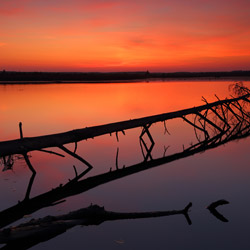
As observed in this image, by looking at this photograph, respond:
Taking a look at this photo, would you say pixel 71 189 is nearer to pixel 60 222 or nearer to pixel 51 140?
pixel 51 140

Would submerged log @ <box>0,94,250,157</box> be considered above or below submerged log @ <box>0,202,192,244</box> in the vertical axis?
above

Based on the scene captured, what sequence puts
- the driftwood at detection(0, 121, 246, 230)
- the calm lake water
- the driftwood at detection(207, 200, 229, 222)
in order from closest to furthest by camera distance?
the calm lake water → the driftwood at detection(207, 200, 229, 222) → the driftwood at detection(0, 121, 246, 230)

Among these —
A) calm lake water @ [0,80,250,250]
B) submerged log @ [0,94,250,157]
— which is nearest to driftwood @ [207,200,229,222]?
calm lake water @ [0,80,250,250]

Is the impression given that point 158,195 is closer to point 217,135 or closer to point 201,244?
point 201,244

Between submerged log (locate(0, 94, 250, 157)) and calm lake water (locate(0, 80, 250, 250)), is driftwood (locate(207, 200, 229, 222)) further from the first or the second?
submerged log (locate(0, 94, 250, 157))

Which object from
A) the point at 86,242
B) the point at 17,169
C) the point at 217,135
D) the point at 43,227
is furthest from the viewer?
the point at 217,135

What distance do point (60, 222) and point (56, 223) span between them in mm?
88

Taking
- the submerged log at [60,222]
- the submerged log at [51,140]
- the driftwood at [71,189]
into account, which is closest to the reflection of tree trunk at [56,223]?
the submerged log at [60,222]

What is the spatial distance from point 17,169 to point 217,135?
11716 mm

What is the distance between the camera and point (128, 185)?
9.89 m

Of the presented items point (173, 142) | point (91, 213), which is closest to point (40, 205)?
point (91, 213)

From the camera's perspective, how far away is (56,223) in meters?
5.82

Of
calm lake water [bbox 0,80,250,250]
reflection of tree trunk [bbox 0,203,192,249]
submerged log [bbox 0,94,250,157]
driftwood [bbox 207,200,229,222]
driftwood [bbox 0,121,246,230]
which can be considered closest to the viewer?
reflection of tree trunk [bbox 0,203,192,249]

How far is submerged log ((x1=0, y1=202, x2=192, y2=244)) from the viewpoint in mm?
5224
